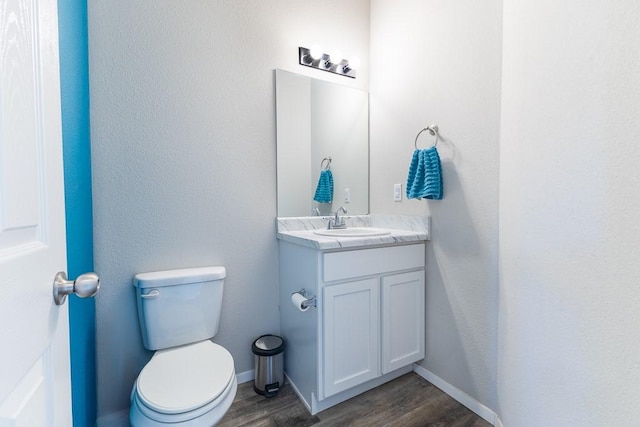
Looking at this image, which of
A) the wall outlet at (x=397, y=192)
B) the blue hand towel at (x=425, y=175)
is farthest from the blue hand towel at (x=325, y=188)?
the blue hand towel at (x=425, y=175)

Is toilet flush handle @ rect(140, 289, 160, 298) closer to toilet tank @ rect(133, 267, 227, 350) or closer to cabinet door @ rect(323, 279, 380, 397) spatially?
toilet tank @ rect(133, 267, 227, 350)

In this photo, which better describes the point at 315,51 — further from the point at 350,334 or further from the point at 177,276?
the point at 350,334

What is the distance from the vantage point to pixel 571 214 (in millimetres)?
971

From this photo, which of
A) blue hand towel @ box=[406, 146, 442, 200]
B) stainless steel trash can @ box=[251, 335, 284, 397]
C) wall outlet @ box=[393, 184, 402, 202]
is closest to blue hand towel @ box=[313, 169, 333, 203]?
wall outlet @ box=[393, 184, 402, 202]

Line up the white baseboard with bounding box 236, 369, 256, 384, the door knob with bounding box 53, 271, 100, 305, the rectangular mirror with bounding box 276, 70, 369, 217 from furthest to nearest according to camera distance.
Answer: the rectangular mirror with bounding box 276, 70, 369, 217
the white baseboard with bounding box 236, 369, 256, 384
the door knob with bounding box 53, 271, 100, 305

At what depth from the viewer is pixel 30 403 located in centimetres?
43

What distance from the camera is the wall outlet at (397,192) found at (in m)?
1.95

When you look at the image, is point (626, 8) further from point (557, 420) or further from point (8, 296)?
point (8, 296)

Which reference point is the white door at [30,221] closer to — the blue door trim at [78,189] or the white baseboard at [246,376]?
the blue door trim at [78,189]

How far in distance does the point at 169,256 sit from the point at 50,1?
125 cm

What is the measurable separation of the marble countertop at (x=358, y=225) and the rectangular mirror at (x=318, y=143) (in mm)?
69

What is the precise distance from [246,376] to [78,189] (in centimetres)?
139

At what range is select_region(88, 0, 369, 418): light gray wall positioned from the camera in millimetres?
1433

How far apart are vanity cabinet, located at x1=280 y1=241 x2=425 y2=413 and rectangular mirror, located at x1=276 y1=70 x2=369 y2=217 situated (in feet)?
1.39
